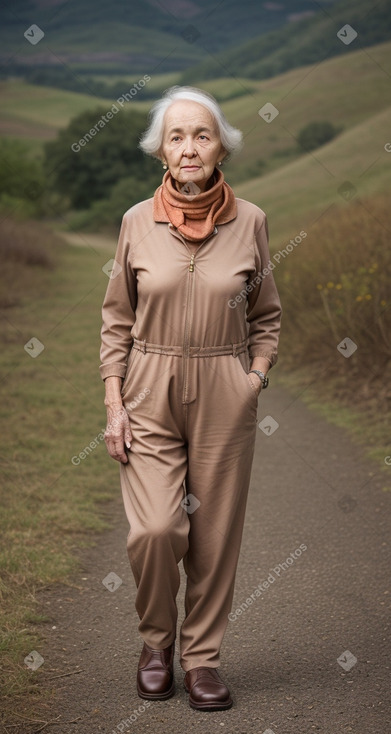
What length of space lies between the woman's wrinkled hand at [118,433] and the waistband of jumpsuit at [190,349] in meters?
0.24

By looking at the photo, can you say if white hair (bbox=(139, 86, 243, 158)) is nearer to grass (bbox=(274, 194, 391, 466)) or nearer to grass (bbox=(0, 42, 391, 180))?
grass (bbox=(274, 194, 391, 466))

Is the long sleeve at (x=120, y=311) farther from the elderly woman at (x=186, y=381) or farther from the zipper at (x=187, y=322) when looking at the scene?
the zipper at (x=187, y=322)

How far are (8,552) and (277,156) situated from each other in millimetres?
46790

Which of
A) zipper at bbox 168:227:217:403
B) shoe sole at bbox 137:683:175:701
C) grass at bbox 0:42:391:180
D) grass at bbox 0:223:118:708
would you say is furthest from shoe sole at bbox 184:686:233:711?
grass at bbox 0:42:391:180

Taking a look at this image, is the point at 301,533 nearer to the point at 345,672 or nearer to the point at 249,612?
the point at 249,612

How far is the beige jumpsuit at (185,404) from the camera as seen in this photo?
304 cm

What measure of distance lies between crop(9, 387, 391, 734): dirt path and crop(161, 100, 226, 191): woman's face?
1941 mm

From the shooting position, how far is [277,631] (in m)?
3.96

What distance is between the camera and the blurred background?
6012 millimetres

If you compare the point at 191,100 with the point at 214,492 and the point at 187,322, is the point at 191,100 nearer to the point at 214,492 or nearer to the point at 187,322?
the point at 187,322

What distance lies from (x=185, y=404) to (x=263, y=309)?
1.81ft

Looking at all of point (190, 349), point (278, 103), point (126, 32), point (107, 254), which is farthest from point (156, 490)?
point (126, 32)

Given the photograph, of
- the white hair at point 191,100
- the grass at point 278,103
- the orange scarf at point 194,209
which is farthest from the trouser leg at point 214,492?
the grass at point 278,103

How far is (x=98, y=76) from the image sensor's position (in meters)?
73.6
